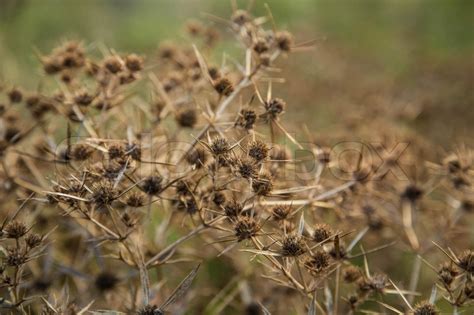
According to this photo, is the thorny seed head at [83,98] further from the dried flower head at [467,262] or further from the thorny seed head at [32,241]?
the dried flower head at [467,262]

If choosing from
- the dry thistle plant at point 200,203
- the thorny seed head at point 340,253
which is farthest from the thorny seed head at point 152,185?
the thorny seed head at point 340,253

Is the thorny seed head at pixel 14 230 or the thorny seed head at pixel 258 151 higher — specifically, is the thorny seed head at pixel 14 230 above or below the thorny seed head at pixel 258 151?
below

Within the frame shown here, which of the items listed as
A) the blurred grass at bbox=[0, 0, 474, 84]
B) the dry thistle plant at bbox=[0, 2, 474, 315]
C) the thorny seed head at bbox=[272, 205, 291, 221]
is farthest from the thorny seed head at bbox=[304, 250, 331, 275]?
the blurred grass at bbox=[0, 0, 474, 84]

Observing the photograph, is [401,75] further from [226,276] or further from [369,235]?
[226,276]

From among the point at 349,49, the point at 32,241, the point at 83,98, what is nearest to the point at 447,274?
the point at 32,241

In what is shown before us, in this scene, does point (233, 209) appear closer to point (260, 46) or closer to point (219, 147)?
point (219, 147)
